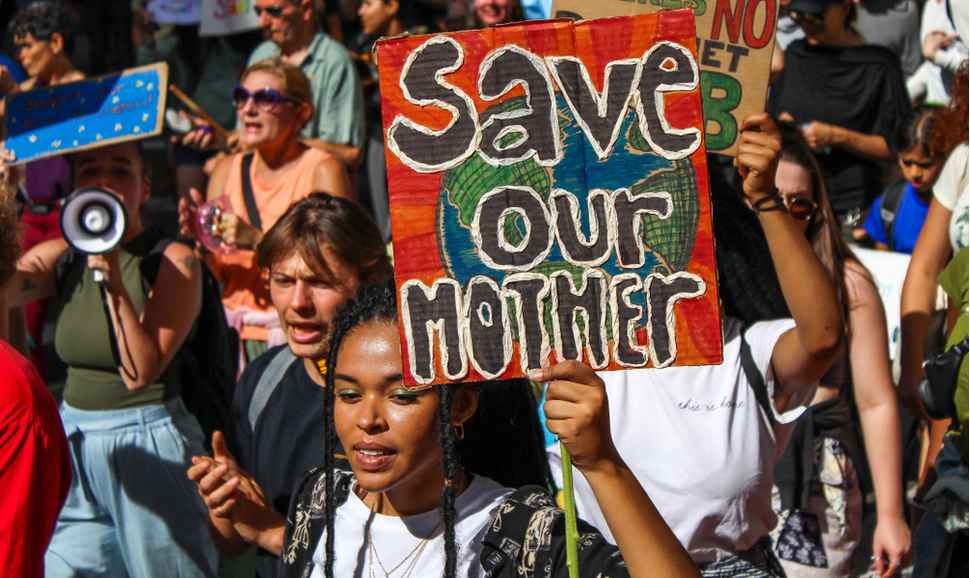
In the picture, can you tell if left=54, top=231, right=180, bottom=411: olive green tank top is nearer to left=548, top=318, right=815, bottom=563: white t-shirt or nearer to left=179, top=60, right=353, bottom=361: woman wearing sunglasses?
left=179, top=60, right=353, bottom=361: woman wearing sunglasses

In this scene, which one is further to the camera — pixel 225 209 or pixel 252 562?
pixel 225 209

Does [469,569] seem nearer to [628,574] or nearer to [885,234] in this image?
[628,574]

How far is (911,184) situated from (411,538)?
340 centimetres

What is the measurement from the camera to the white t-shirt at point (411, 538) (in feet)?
5.89

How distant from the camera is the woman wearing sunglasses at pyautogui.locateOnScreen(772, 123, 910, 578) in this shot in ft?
8.56

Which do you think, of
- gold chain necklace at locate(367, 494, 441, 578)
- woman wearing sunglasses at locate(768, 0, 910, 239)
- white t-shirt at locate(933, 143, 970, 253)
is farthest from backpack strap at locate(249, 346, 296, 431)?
woman wearing sunglasses at locate(768, 0, 910, 239)

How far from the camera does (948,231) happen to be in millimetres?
3271

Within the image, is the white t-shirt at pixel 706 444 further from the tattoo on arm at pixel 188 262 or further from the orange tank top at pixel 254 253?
the orange tank top at pixel 254 253

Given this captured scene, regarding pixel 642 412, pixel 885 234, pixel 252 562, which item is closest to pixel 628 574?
pixel 642 412

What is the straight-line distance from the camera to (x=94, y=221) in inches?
113

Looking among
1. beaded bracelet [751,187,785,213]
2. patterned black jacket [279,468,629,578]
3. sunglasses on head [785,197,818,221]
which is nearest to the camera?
patterned black jacket [279,468,629,578]

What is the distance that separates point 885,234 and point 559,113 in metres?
3.51

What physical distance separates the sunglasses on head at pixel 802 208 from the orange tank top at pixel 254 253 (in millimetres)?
2113

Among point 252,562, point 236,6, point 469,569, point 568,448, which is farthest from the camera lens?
point 236,6
